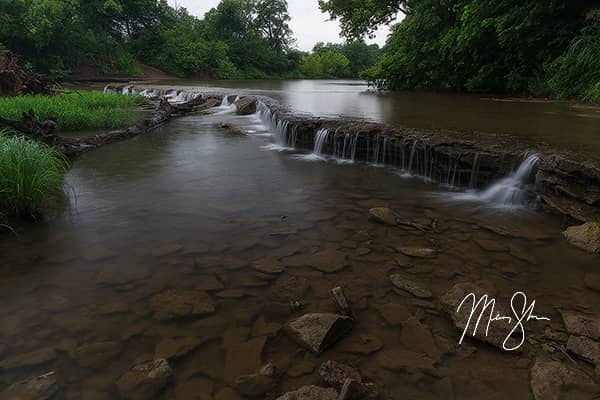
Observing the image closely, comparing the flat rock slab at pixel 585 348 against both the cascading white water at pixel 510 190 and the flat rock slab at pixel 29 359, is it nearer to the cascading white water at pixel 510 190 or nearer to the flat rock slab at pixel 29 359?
the cascading white water at pixel 510 190

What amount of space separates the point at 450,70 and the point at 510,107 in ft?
27.5

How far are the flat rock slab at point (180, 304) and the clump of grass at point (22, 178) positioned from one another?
100 inches

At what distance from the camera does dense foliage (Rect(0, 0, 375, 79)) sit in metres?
32.4

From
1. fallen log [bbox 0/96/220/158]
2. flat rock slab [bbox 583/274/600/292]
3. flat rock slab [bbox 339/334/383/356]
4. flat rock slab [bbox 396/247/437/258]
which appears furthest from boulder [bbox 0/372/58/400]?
fallen log [bbox 0/96/220/158]

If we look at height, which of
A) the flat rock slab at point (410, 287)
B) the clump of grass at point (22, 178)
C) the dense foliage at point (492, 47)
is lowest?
the flat rock slab at point (410, 287)

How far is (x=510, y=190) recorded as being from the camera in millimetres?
5602

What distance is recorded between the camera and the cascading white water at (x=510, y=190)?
5.50 meters

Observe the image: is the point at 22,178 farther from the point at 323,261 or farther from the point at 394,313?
the point at 394,313

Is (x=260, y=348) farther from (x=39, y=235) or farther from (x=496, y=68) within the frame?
(x=496, y=68)

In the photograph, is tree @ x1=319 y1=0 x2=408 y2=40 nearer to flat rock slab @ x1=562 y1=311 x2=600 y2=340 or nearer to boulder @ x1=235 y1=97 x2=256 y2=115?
boulder @ x1=235 y1=97 x2=256 y2=115

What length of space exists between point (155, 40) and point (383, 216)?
5340cm

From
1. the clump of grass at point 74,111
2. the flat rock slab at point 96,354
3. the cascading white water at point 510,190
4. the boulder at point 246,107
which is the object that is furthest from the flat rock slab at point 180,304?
the boulder at point 246,107

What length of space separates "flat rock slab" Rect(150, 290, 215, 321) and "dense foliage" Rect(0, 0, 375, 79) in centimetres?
2910

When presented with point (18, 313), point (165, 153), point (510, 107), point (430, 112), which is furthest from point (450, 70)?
point (18, 313)
